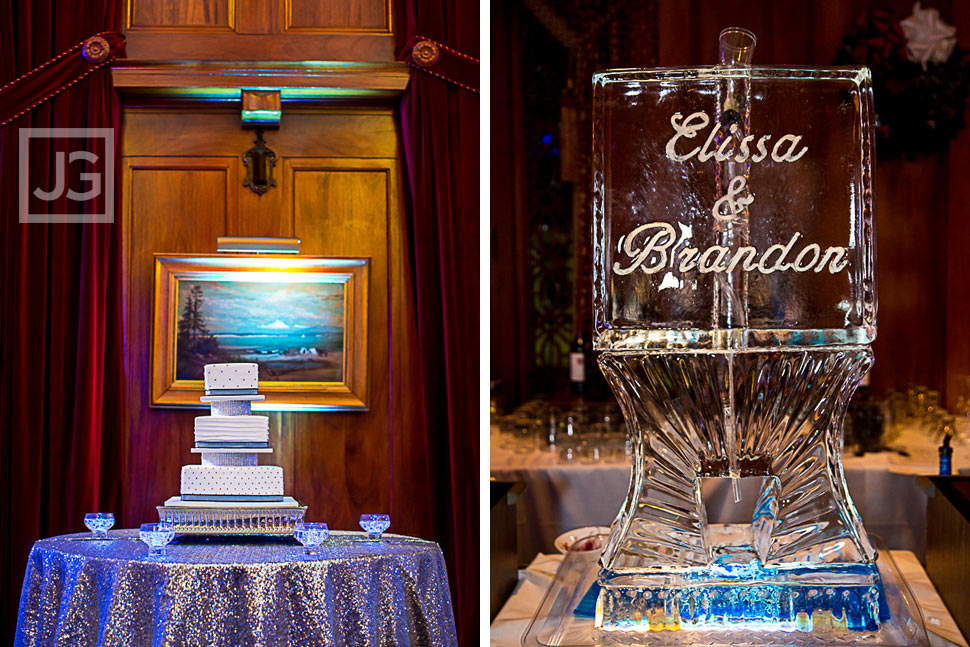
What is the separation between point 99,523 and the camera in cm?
292

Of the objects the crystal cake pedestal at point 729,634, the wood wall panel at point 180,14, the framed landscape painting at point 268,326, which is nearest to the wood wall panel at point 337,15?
the wood wall panel at point 180,14

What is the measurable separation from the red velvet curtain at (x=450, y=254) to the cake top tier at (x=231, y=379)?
72cm

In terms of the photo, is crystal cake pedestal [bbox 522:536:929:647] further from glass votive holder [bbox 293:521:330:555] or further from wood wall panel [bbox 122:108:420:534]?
wood wall panel [bbox 122:108:420:534]

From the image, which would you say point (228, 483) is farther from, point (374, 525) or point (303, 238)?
point (303, 238)

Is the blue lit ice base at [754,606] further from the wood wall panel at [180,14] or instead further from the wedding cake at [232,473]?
the wood wall panel at [180,14]

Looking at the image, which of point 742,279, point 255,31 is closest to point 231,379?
point 255,31

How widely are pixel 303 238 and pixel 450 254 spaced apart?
0.63m

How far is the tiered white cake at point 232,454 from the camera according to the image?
9.30ft

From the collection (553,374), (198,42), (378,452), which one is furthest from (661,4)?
(378,452)

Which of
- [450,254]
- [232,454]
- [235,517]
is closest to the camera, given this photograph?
[235,517]

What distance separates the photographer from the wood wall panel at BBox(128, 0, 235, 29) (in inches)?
137

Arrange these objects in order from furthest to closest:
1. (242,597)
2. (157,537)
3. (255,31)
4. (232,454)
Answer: (255,31) → (232,454) → (157,537) → (242,597)

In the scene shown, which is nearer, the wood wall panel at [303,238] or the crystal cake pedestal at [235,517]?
the crystal cake pedestal at [235,517]

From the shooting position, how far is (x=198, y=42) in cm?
347
